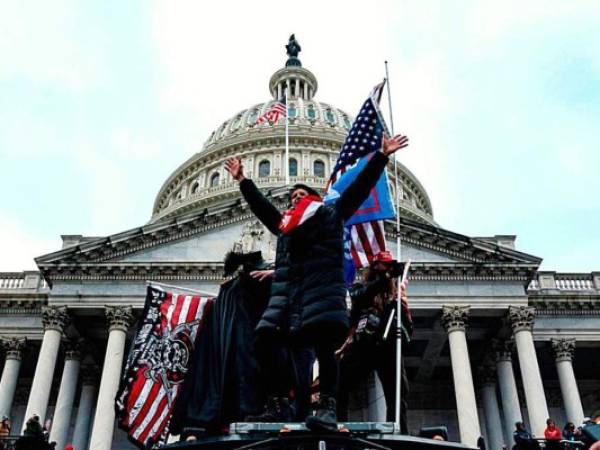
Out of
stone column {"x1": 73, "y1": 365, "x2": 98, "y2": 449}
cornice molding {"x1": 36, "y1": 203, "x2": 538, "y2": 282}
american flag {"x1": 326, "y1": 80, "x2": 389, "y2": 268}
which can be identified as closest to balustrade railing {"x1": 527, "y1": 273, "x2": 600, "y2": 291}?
cornice molding {"x1": 36, "y1": 203, "x2": 538, "y2": 282}

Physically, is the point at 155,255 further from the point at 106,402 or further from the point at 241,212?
the point at 106,402

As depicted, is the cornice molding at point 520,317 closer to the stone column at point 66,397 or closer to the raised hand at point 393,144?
the stone column at point 66,397

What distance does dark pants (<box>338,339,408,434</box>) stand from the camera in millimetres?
6891

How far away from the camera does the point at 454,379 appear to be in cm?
2759

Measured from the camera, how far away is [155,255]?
3122 centimetres

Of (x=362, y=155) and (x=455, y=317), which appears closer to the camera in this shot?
(x=362, y=155)

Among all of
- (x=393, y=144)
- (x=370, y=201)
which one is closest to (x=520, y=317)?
(x=370, y=201)

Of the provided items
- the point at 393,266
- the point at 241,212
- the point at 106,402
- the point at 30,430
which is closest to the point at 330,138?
the point at 241,212

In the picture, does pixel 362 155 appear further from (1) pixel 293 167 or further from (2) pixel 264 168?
(2) pixel 264 168

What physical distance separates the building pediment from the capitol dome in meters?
21.9

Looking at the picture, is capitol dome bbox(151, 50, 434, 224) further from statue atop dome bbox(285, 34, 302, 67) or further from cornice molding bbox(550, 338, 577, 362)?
cornice molding bbox(550, 338, 577, 362)

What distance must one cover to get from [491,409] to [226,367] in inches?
1161

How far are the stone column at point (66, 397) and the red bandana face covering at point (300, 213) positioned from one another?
81.0 ft

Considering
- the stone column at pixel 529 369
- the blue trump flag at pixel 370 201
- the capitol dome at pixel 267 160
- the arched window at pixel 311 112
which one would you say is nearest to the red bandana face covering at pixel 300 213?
the blue trump flag at pixel 370 201
